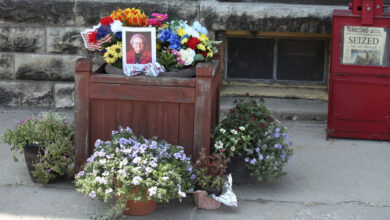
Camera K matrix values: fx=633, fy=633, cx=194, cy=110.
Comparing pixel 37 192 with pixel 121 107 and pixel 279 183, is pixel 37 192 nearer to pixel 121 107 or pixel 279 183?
pixel 121 107

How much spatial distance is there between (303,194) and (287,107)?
6.59 ft

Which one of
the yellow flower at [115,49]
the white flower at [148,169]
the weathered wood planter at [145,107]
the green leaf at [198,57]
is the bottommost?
the white flower at [148,169]

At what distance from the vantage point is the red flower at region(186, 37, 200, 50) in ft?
15.7

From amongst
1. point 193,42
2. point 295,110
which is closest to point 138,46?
point 193,42

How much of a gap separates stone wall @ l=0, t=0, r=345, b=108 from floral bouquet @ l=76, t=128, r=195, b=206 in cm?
241

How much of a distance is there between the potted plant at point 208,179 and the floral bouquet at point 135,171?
0.26ft

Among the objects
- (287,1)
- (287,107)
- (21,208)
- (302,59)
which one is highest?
(287,1)

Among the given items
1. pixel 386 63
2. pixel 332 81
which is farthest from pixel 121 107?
pixel 386 63

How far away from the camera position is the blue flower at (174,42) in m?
4.77

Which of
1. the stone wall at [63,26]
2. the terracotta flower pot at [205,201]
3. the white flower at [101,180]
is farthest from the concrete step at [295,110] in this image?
the white flower at [101,180]

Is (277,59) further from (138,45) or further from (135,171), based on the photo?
(135,171)

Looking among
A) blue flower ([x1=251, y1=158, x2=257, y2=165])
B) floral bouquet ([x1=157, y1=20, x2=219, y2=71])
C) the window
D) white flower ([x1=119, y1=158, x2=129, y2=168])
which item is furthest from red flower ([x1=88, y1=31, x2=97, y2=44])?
the window

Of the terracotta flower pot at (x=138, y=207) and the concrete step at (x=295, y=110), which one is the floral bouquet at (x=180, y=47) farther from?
the concrete step at (x=295, y=110)

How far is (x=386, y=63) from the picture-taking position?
586 cm
